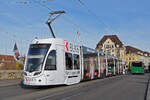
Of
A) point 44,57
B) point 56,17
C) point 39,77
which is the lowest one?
point 39,77

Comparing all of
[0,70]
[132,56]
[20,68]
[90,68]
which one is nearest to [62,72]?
[90,68]

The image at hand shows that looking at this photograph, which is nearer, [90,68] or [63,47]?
[63,47]

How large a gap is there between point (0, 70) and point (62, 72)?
14183mm

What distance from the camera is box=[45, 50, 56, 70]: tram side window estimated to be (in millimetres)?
14553

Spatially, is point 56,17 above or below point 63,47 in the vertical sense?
above

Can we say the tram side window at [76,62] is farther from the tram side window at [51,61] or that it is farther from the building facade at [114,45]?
the building facade at [114,45]

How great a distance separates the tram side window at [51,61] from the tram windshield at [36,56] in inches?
15.0

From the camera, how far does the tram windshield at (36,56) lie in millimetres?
14352

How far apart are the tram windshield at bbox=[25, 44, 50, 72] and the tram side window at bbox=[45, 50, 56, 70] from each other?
0.38m

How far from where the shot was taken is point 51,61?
14.9 meters

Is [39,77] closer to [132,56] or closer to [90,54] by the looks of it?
[90,54]

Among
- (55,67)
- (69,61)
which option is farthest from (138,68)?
(55,67)

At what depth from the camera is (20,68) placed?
3275 cm

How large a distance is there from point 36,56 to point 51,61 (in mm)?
1022
